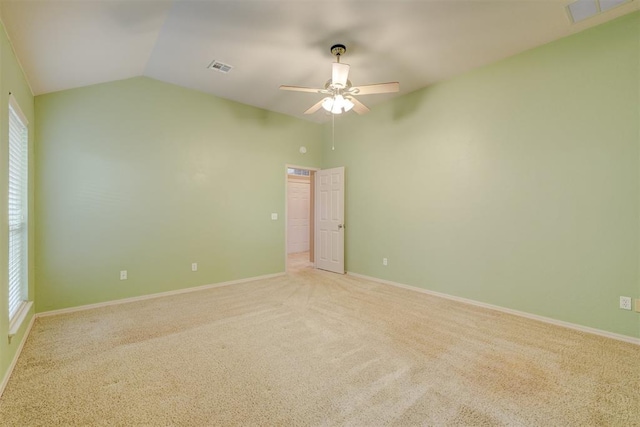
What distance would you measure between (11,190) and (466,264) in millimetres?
5062

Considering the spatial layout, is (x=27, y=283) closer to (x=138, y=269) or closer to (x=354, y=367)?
(x=138, y=269)

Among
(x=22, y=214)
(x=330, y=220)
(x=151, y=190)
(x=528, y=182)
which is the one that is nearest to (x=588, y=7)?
(x=528, y=182)

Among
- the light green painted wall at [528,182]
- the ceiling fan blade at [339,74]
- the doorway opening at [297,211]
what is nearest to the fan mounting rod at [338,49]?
the ceiling fan blade at [339,74]

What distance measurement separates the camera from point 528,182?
3289 mm

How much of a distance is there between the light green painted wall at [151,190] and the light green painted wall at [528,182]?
7.56 feet

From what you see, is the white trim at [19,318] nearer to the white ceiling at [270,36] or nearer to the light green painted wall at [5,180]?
the light green painted wall at [5,180]

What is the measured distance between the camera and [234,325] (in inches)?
121

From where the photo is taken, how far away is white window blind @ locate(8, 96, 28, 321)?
8.28 feet

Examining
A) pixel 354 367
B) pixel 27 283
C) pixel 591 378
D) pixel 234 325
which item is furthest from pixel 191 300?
pixel 591 378

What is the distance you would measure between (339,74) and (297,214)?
5.93 metres

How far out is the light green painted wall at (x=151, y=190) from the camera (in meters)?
3.38

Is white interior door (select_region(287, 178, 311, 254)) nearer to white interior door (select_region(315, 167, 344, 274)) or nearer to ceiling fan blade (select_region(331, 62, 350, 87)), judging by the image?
white interior door (select_region(315, 167, 344, 274))

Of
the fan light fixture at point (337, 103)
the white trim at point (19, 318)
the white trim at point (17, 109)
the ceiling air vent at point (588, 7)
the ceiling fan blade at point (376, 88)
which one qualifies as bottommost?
the white trim at point (19, 318)

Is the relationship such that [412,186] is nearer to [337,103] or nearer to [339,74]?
[337,103]
